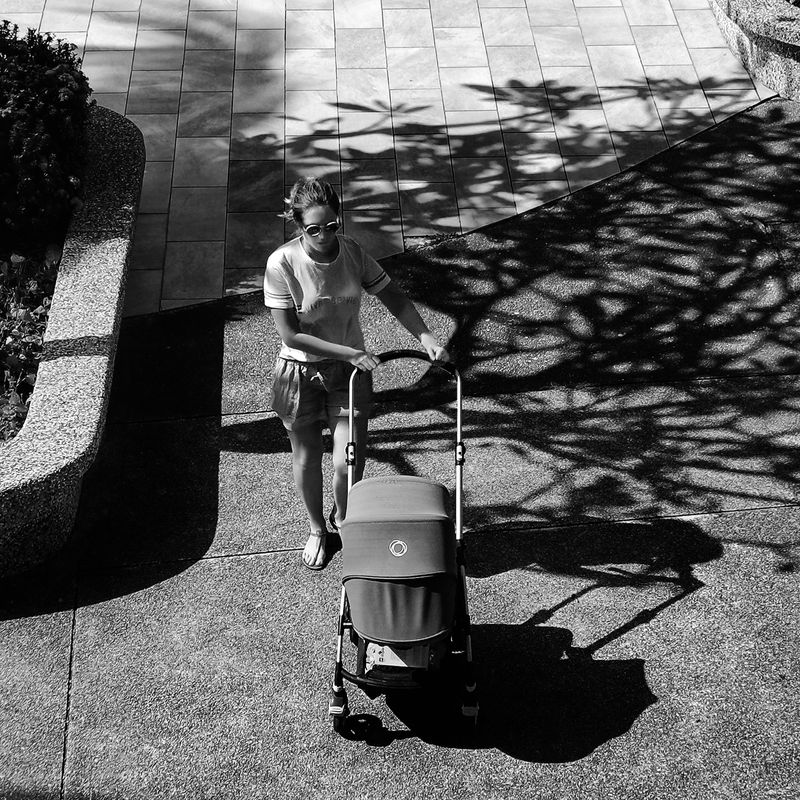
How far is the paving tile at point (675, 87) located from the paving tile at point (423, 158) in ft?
6.50

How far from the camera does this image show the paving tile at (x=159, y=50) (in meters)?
9.15

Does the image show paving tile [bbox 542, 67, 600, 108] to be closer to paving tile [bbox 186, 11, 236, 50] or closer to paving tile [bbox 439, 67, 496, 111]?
paving tile [bbox 439, 67, 496, 111]

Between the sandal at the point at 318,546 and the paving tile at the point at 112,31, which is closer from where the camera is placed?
the sandal at the point at 318,546

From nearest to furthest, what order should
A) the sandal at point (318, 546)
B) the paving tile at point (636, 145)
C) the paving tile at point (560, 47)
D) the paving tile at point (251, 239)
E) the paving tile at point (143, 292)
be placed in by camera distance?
the sandal at point (318, 546) < the paving tile at point (143, 292) < the paving tile at point (251, 239) < the paving tile at point (636, 145) < the paving tile at point (560, 47)

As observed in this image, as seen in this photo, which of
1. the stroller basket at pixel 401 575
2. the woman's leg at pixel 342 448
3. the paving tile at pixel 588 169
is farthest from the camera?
the paving tile at pixel 588 169

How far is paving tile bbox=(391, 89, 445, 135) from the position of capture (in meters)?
8.55

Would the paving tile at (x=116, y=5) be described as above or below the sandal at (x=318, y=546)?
above

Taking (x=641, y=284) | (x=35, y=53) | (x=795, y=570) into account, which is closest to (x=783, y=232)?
(x=641, y=284)

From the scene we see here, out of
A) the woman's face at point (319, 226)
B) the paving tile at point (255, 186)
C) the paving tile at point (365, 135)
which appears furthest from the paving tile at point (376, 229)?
the woman's face at point (319, 226)

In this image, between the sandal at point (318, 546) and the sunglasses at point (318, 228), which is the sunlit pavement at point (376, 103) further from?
the sunglasses at point (318, 228)

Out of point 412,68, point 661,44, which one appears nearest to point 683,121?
point 661,44

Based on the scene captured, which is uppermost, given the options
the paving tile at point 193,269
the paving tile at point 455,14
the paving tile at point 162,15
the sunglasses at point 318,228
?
the sunglasses at point 318,228

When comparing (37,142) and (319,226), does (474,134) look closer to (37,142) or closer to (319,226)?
(37,142)

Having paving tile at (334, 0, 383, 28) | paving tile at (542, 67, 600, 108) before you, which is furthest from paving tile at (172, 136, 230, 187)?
paving tile at (542, 67, 600, 108)
